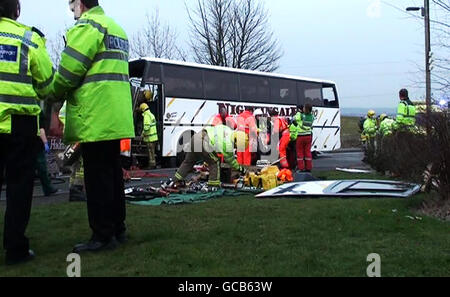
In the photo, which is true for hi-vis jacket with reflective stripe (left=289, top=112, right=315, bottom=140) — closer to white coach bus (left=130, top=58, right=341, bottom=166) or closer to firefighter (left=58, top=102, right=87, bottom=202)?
white coach bus (left=130, top=58, right=341, bottom=166)

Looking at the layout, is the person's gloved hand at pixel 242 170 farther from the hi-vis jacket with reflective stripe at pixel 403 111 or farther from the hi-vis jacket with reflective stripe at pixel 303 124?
the hi-vis jacket with reflective stripe at pixel 403 111

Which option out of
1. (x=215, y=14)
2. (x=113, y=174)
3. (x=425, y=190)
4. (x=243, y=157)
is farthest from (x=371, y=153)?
(x=215, y=14)

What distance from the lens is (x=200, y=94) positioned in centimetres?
1916

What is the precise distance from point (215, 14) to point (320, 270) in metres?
30.0

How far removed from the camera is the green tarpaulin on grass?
309 inches


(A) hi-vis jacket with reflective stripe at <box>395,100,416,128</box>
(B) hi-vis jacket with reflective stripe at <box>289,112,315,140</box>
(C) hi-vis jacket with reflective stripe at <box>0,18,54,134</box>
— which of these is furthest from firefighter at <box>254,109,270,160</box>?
(C) hi-vis jacket with reflective stripe at <box>0,18,54,134</box>

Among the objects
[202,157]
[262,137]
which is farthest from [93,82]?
[262,137]

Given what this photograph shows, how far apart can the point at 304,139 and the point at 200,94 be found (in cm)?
633

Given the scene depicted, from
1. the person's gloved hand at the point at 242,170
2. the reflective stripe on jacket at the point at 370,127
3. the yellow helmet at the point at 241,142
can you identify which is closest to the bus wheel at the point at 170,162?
the yellow helmet at the point at 241,142

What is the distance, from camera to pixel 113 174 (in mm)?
4859

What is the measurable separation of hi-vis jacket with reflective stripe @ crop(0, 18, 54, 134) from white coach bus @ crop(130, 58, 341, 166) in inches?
465

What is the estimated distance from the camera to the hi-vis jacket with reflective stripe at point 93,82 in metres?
4.42
